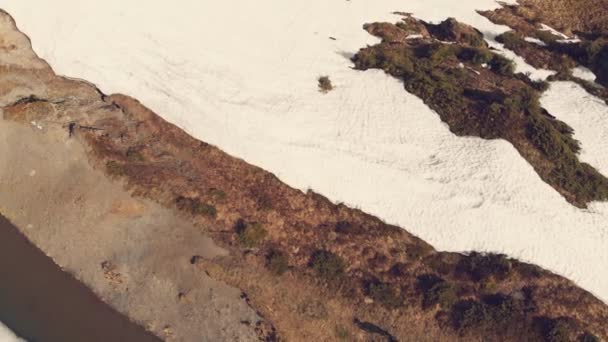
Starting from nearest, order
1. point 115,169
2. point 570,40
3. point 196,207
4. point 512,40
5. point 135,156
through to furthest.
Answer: point 196,207 → point 115,169 → point 135,156 → point 512,40 → point 570,40

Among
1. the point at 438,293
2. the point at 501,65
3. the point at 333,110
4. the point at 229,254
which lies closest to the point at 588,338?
the point at 438,293

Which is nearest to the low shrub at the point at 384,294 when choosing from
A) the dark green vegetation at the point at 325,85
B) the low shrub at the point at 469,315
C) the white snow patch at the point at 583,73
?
the low shrub at the point at 469,315

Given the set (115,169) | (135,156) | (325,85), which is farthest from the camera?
(325,85)

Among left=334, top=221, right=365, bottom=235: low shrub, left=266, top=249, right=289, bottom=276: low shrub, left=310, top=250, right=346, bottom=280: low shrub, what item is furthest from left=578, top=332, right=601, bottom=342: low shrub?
left=266, top=249, right=289, bottom=276: low shrub

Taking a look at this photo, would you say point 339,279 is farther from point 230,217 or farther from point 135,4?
point 135,4

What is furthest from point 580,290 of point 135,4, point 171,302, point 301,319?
point 135,4

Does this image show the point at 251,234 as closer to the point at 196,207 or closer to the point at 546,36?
the point at 196,207

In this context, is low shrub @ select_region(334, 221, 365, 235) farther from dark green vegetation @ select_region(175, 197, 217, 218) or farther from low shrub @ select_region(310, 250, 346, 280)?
A: dark green vegetation @ select_region(175, 197, 217, 218)
